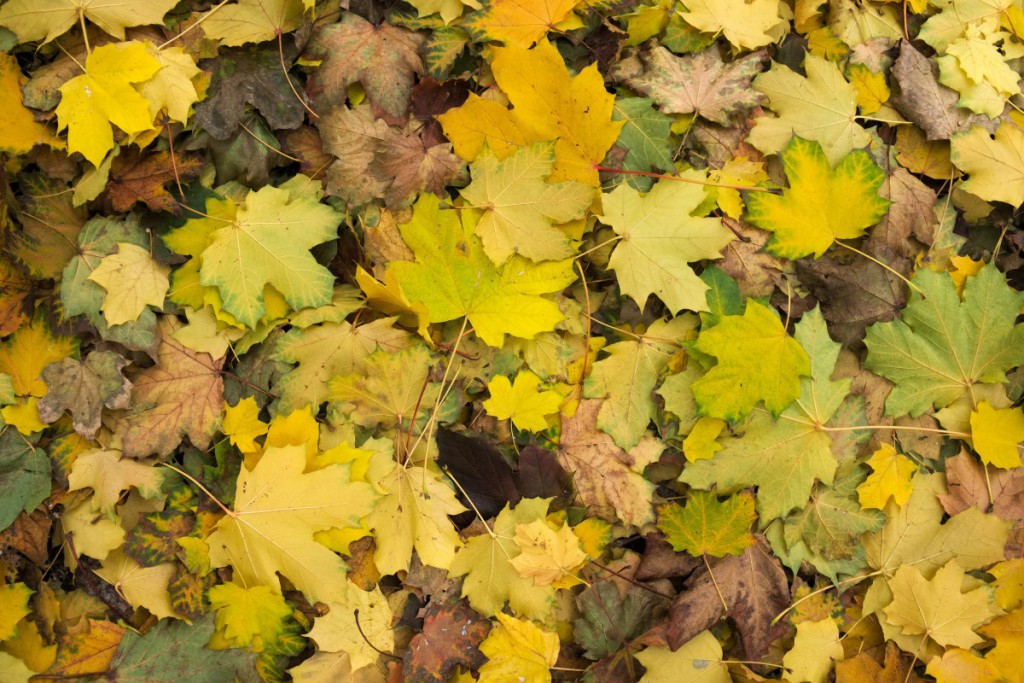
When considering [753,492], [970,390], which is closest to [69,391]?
[753,492]

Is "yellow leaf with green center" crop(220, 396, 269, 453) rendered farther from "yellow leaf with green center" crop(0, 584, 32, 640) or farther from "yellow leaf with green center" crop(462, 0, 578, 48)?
"yellow leaf with green center" crop(462, 0, 578, 48)

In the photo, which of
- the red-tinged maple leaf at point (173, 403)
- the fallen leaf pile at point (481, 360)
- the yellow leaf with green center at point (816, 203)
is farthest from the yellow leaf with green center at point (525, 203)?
the red-tinged maple leaf at point (173, 403)

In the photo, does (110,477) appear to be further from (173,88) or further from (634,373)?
(634,373)

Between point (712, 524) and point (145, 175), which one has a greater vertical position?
point (145, 175)

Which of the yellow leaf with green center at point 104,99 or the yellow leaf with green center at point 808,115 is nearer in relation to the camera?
the yellow leaf with green center at point 104,99

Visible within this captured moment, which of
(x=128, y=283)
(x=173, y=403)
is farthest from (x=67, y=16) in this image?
(x=173, y=403)

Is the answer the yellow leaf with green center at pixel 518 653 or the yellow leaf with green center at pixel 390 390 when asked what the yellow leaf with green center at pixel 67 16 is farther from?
the yellow leaf with green center at pixel 518 653

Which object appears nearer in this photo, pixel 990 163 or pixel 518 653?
pixel 518 653
